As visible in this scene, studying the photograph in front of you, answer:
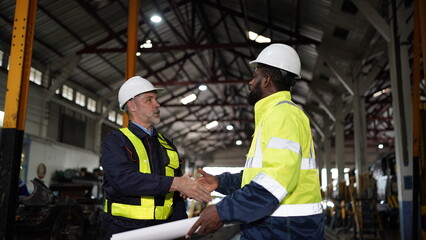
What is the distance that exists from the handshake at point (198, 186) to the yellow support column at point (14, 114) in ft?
6.86

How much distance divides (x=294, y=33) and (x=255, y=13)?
184 centimetres

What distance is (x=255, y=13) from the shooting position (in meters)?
16.8

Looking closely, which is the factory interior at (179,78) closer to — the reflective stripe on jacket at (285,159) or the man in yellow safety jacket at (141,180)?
the man in yellow safety jacket at (141,180)

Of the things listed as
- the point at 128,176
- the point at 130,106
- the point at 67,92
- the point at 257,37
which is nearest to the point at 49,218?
the point at 130,106

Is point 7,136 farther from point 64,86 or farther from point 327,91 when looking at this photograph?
point 327,91

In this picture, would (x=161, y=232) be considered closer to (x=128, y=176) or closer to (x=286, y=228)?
(x=286, y=228)

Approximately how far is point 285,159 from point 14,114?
3.42 m

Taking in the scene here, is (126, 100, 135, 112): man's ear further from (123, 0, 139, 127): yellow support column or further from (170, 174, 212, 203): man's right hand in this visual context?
(123, 0, 139, 127): yellow support column

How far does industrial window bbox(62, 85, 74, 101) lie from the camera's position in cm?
2007

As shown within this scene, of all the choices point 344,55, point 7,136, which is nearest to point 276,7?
point 344,55

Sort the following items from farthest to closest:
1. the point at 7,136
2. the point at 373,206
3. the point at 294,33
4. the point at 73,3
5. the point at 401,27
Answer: the point at 294,33 < the point at 73,3 < the point at 373,206 < the point at 401,27 < the point at 7,136

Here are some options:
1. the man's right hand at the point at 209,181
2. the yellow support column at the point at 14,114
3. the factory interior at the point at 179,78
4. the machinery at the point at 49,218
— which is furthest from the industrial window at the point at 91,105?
the man's right hand at the point at 209,181

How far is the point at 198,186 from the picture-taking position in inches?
128

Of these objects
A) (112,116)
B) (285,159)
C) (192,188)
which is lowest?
(192,188)
